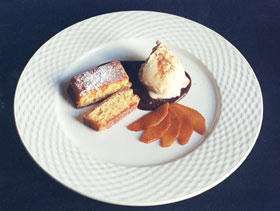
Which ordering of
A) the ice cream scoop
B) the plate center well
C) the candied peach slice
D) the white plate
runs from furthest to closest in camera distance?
the ice cream scoop, the candied peach slice, the plate center well, the white plate

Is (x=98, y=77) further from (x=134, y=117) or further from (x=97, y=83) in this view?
(x=134, y=117)

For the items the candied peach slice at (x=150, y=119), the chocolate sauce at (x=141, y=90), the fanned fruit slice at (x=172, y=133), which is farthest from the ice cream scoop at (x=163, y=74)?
the fanned fruit slice at (x=172, y=133)

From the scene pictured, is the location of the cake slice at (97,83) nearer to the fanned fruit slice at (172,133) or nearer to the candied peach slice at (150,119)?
the candied peach slice at (150,119)

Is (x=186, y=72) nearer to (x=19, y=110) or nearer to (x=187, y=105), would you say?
(x=187, y=105)

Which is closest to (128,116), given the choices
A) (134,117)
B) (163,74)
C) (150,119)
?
(134,117)

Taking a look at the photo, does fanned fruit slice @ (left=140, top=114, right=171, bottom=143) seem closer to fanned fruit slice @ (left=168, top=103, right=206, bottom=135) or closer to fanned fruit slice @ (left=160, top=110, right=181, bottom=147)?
fanned fruit slice @ (left=160, top=110, right=181, bottom=147)

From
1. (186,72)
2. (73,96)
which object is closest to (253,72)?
(186,72)

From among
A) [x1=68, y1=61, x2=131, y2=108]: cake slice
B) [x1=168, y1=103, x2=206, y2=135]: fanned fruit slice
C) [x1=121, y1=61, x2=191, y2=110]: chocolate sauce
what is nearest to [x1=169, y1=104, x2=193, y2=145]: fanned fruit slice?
[x1=168, y1=103, x2=206, y2=135]: fanned fruit slice
